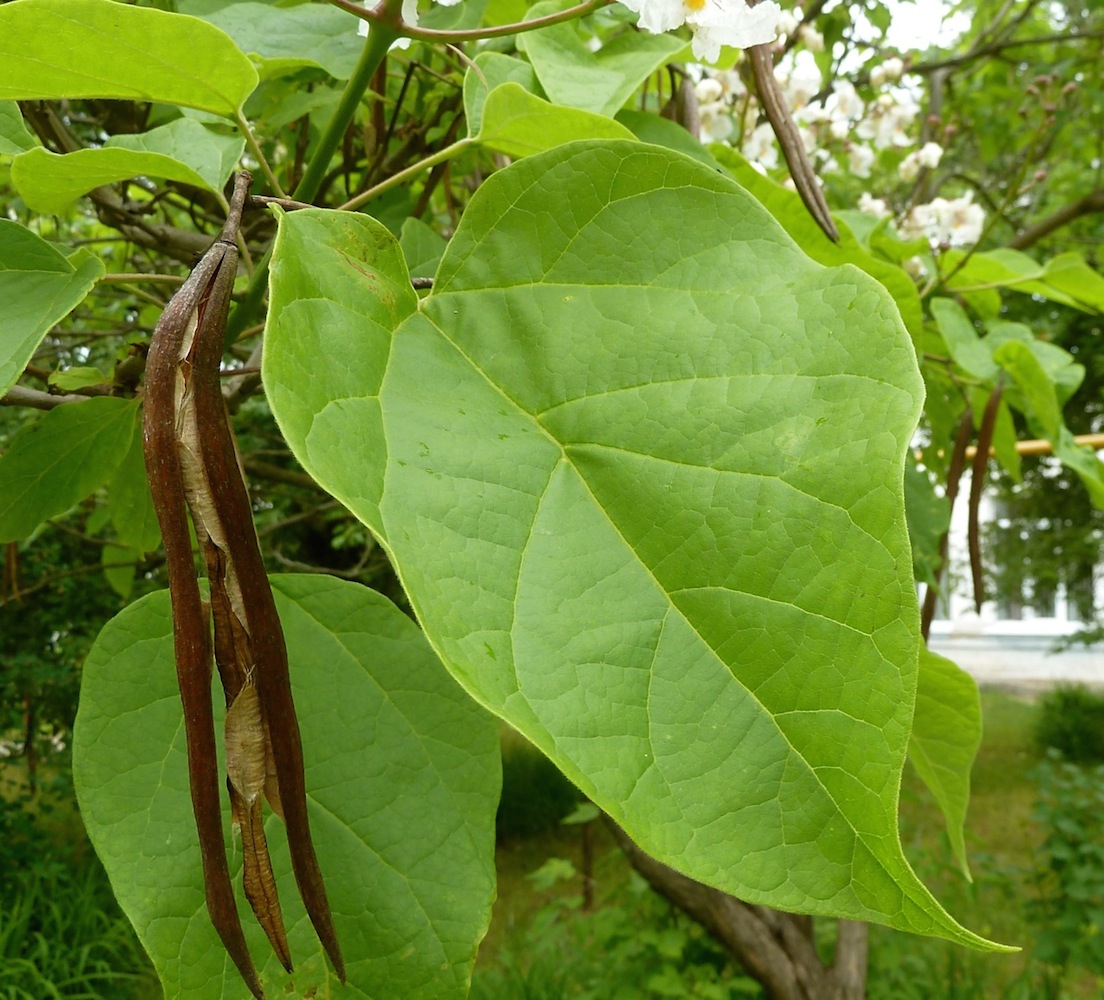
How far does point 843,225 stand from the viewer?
551 millimetres

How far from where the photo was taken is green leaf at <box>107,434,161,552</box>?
0.52 meters

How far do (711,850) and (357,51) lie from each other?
0.44m

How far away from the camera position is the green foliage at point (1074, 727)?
4.70 meters

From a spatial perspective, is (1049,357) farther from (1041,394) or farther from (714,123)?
(714,123)

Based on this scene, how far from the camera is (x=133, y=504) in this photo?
1.80ft

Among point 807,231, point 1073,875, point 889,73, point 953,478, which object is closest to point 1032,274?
point 953,478

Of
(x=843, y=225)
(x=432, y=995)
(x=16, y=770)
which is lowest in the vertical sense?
(x=16, y=770)

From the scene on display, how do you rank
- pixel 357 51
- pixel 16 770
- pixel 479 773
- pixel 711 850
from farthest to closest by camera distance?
pixel 16 770
pixel 357 51
pixel 479 773
pixel 711 850

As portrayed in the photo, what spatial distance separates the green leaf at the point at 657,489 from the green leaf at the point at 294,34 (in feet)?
0.71

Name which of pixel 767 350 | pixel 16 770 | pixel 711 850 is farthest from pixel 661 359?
pixel 16 770

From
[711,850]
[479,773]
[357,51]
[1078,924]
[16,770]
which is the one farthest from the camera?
[16,770]

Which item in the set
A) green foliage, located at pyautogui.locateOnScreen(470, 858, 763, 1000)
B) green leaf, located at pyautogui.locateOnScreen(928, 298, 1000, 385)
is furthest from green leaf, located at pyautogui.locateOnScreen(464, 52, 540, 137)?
green foliage, located at pyautogui.locateOnScreen(470, 858, 763, 1000)

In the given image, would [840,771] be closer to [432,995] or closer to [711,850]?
[711,850]

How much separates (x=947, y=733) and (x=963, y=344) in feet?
1.50
